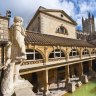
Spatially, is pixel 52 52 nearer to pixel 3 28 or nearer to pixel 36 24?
pixel 3 28

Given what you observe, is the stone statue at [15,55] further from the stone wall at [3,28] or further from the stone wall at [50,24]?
the stone wall at [50,24]

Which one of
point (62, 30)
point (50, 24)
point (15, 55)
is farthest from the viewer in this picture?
point (62, 30)

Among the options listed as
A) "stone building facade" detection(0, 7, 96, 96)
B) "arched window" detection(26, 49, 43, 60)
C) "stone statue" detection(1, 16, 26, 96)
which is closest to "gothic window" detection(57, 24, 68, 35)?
"stone building facade" detection(0, 7, 96, 96)

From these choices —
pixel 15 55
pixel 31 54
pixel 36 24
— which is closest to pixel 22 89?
pixel 15 55

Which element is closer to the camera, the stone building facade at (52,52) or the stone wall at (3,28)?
→ the stone wall at (3,28)

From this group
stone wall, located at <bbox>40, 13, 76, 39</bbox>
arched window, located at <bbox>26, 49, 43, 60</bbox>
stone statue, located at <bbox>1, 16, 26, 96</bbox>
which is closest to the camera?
stone statue, located at <bbox>1, 16, 26, 96</bbox>

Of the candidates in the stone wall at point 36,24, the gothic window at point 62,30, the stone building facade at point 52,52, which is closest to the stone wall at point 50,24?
the stone building facade at point 52,52

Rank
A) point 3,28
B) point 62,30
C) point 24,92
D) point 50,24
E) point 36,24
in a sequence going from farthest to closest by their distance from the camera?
point 62,30 < point 36,24 < point 50,24 < point 3,28 < point 24,92

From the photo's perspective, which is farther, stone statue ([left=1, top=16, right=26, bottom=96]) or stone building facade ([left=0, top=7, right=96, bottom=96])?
stone building facade ([left=0, top=7, right=96, bottom=96])

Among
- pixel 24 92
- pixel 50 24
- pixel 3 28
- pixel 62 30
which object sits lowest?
pixel 24 92

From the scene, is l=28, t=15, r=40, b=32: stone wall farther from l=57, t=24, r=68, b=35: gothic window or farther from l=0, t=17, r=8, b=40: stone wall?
l=0, t=17, r=8, b=40: stone wall

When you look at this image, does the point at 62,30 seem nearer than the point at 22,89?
No

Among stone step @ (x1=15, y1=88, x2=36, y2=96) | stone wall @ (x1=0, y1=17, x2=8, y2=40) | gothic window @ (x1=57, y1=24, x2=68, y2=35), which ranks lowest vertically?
stone step @ (x1=15, y1=88, x2=36, y2=96)

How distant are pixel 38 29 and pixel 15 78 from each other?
70.1 feet
